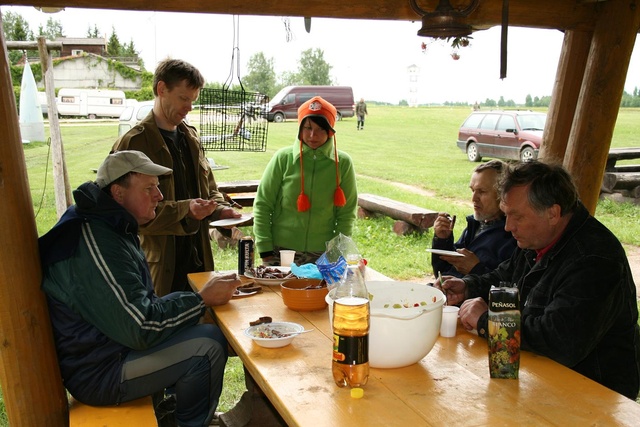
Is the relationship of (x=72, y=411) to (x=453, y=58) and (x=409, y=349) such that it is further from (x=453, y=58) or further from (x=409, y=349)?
(x=453, y=58)

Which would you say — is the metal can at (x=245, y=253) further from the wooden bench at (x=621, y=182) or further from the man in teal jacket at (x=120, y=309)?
the wooden bench at (x=621, y=182)

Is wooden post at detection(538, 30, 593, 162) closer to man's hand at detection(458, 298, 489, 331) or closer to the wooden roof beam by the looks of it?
the wooden roof beam

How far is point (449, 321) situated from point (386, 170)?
1272cm

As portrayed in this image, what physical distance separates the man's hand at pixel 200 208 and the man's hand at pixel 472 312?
143cm

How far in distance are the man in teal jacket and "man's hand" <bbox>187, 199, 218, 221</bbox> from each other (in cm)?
55

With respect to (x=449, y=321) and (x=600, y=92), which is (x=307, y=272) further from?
(x=600, y=92)

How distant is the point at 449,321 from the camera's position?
84.1 inches

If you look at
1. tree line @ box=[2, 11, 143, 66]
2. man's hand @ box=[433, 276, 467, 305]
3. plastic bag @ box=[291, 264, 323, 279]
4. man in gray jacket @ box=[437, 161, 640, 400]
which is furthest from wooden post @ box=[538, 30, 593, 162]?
tree line @ box=[2, 11, 143, 66]

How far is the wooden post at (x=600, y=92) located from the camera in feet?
11.5

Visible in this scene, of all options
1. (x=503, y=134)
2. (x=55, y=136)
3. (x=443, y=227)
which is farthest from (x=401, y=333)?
(x=503, y=134)

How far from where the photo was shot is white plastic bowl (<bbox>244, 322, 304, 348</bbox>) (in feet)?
6.78

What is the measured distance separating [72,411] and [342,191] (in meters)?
1.98

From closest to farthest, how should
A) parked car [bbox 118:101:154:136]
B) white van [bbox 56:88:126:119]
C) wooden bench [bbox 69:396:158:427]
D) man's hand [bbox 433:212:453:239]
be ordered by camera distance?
wooden bench [bbox 69:396:158:427] → man's hand [bbox 433:212:453:239] → parked car [bbox 118:101:154:136] → white van [bbox 56:88:126:119]

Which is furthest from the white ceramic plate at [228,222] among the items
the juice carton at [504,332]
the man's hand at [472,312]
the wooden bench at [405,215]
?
the wooden bench at [405,215]
